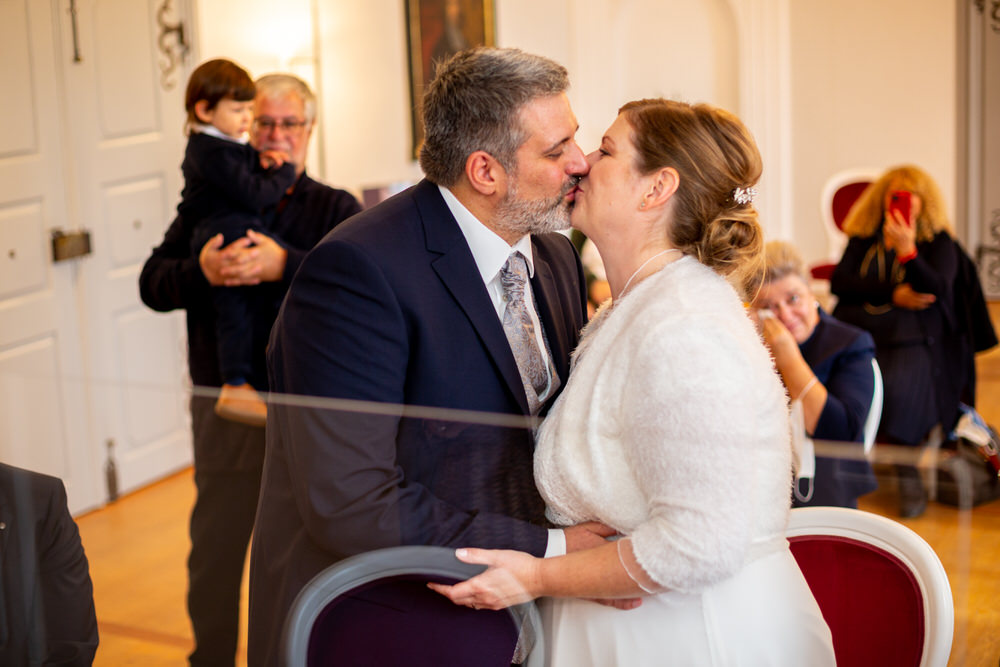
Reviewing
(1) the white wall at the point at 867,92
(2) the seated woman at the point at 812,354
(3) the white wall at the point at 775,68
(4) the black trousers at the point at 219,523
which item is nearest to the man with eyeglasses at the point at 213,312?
(4) the black trousers at the point at 219,523

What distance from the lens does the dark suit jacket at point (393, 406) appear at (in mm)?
939

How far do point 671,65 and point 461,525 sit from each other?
152 inches

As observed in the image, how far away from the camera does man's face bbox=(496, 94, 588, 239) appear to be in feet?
3.44

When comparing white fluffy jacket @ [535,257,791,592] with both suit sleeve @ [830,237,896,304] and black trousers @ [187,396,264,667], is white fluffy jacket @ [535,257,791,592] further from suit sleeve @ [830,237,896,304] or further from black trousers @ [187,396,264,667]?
suit sleeve @ [830,237,896,304]

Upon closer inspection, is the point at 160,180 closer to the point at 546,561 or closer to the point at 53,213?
the point at 53,213

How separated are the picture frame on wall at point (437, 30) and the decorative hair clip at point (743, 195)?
383 centimetres

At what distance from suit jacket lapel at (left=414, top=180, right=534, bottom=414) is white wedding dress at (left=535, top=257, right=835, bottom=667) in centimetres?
6

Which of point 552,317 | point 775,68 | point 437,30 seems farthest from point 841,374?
point 437,30

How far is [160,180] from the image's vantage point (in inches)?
77.9

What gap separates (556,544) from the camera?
96 centimetres

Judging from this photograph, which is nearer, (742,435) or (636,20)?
(742,435)

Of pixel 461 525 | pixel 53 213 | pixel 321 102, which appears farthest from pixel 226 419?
pixel 321 102

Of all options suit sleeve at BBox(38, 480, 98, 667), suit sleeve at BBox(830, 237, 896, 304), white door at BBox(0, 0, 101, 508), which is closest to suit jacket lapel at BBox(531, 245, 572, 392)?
suit sleeve at BBox(38, 480, 98, 667)

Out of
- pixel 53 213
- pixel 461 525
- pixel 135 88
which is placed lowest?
pixel 461 525
